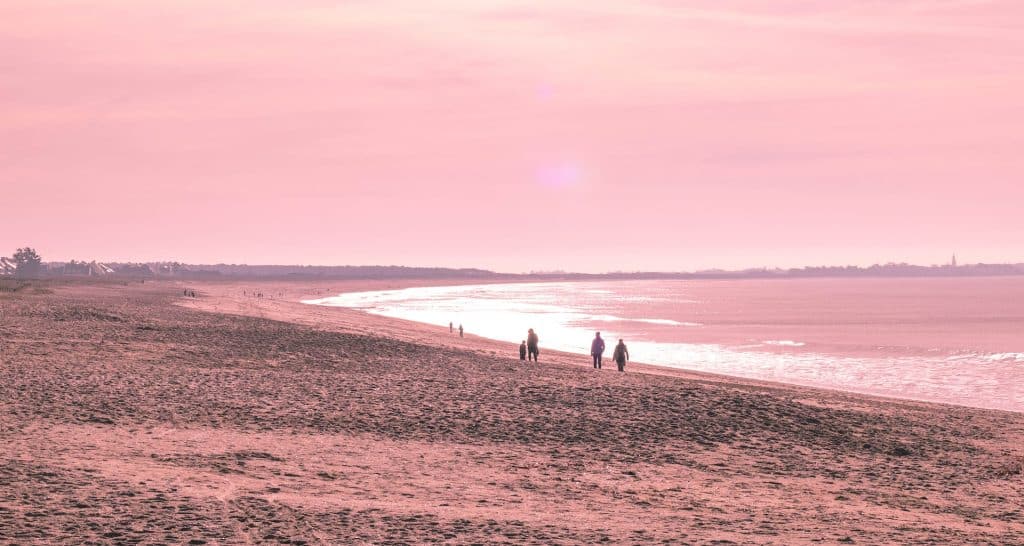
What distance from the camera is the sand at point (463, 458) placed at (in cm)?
1156

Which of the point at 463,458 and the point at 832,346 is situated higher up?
the point at 463,458

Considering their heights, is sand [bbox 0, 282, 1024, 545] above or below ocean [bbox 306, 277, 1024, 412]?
above

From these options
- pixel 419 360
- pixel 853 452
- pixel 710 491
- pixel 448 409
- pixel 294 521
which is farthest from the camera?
pixel 419 360

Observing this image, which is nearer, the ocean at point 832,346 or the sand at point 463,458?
the sand at point 463,458

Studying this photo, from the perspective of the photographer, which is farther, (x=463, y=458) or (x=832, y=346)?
(x=832, y=346)

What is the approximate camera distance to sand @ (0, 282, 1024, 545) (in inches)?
455

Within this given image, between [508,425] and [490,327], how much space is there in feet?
179

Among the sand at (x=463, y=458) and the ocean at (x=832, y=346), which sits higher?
the sand at (x=463, y=458)

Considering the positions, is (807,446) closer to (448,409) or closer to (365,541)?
(448,409)

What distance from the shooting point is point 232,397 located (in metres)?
21.2

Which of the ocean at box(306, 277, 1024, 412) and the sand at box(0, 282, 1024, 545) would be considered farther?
the ocean at box(306, 277, 1024, 412)

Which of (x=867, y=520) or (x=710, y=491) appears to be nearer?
(x=867, y=520)

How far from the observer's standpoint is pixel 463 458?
52.6 feet

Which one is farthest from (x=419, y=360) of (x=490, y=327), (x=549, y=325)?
(x=549, y=325)
